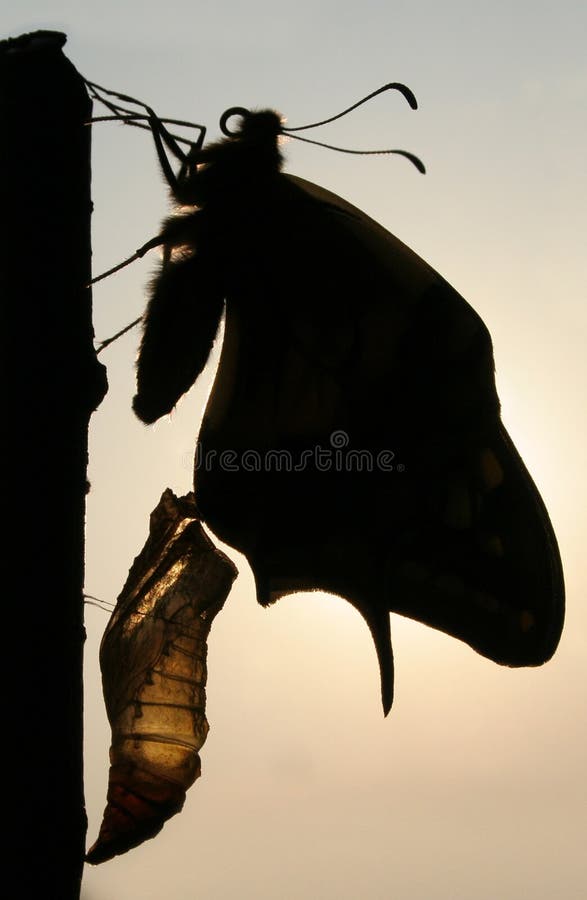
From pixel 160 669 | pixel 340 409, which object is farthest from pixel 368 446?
pixel 160 669

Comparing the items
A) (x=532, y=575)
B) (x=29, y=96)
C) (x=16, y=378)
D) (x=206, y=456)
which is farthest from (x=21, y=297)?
(x=532, y=575)

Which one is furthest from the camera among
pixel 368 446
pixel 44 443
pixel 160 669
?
pixel 368 446

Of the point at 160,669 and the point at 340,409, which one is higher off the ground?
the point at 340,409

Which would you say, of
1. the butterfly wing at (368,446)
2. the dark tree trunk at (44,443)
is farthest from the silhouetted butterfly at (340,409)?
the dark tree trunk at (44,443)

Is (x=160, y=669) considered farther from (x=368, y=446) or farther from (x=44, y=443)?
(x=368, y=446)

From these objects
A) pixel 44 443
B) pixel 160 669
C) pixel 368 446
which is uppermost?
pixel 368 446

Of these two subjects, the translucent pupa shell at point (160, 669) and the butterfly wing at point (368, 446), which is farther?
the butterfly wing at point (368, 446)

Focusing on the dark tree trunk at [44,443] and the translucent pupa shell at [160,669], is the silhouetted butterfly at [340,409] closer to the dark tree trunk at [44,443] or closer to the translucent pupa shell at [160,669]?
the translucent pupa shell at [160,669]

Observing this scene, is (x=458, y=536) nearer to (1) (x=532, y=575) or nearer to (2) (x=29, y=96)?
(1) (x=532, y=575)
